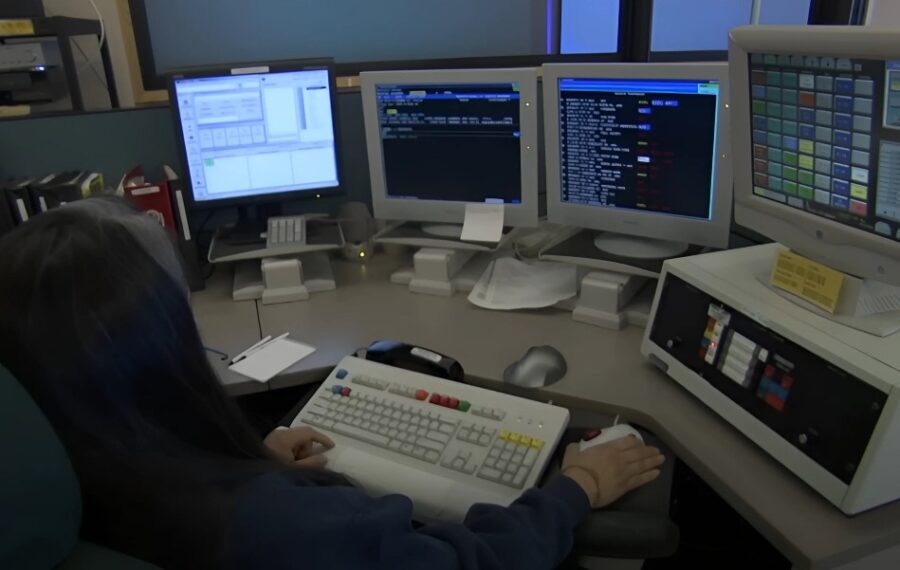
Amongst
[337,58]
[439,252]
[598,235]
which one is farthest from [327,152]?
[337,58]

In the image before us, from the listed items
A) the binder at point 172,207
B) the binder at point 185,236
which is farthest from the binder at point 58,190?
the binder at point 185,236

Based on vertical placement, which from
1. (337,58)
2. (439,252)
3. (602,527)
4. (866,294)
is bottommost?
(602,527)

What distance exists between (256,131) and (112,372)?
114 centimetres

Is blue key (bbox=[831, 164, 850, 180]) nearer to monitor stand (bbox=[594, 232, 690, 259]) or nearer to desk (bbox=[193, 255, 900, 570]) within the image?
desk (bbox=[193, 255, 900, 570])

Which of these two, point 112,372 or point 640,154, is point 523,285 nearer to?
point 640,154

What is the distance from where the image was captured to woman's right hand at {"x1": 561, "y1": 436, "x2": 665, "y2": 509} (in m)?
1.02

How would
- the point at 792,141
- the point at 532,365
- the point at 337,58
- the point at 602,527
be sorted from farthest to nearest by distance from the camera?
the point at 337,58 → the point at 532,365 → the point at 792,141 → the point at 602,527

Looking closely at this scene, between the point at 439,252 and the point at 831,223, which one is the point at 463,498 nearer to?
the point at 831,223

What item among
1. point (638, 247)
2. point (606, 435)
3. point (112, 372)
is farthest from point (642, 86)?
point (112, 372)

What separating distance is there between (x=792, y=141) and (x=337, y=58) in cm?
200

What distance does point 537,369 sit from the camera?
1282mm

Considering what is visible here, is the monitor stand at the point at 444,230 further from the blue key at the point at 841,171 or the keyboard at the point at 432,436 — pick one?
the blue key at the point at 841,171

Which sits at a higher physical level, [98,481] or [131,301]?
[131,301]

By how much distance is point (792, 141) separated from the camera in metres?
1.08
